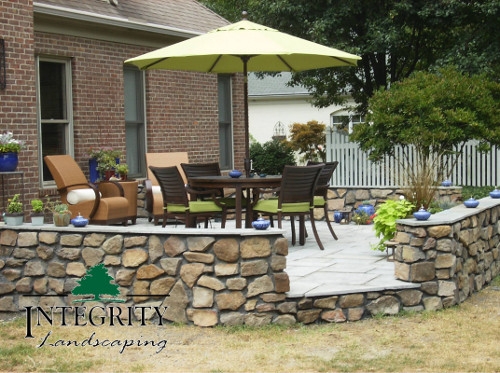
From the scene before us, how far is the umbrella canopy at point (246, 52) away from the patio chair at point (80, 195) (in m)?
1.84

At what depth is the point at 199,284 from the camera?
21.4 feet

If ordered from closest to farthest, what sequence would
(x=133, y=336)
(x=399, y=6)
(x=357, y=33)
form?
(x=133, y=336), (x=399, y=6), (x=357, y=33)

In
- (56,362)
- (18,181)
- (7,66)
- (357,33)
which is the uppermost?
(357,33)

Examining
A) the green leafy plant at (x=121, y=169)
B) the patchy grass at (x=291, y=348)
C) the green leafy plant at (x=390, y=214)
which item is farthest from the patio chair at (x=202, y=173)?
the patchy grass at (x=291, y=348)

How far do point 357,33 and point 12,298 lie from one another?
36.1ft

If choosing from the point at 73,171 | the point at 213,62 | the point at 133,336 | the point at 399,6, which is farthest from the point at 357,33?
the point at 133,336

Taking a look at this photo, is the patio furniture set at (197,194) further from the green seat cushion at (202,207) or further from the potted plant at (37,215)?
the potted plant at (37,215)

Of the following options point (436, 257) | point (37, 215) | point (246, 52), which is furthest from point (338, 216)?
point (37, 215)

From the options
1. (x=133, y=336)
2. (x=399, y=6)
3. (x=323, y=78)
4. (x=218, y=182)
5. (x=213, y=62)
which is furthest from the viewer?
(x=323, y=78)

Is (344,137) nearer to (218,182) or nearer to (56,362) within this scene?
(218,182)

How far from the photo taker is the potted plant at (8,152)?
928 centimetres

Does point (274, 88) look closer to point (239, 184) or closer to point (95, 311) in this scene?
point (239, 184)

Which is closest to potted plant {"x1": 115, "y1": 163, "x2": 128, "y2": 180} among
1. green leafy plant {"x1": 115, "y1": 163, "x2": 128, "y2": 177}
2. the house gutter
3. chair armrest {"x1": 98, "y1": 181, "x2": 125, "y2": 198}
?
green leafy plant {"x1": 115, "y1": 163, "x2": 128, "y2": 177}

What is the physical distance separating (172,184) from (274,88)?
2224cm
